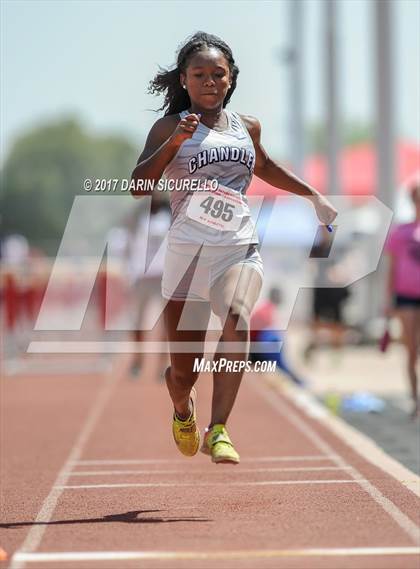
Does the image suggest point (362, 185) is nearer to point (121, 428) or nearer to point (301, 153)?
point (301, 153)

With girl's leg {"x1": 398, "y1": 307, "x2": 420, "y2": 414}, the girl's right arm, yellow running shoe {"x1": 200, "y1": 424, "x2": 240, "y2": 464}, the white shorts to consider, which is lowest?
girl's leg {"x1": 398, "y1": 307, "x2": 420, "y2": 414}

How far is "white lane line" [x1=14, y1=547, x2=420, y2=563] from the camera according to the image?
545cm

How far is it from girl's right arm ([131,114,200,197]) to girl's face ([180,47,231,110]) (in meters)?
0.18

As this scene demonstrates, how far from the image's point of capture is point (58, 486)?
7945 millimetres

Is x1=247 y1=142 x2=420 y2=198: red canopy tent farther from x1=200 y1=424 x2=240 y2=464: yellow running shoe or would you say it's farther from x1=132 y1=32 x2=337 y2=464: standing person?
x1=200 y1=424 x2=240 y2=464: yellow running shoe

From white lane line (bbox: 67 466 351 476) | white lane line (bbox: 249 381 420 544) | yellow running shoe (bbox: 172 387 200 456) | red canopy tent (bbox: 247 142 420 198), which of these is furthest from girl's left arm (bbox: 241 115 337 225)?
red canopy tent (bbox: 247 142 420 198)

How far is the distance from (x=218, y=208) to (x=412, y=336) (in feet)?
18.2

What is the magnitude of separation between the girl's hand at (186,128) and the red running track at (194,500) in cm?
184

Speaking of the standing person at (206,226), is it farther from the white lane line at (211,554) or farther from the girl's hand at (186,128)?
the white lane line at (211,554)

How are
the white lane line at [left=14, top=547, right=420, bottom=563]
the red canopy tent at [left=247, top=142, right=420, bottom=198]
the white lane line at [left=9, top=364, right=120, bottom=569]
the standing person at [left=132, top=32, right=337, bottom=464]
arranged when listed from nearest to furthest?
the white lane line at [left=14, top=547, right=420, bottom=563]
the white lane line at [left=9, top=364, right=120, bottom=569]
the standing person at [left=132, top=32, right=337, bottom=464]
the red canopy tent at [left=247, top=142, right=420, bottom=198]

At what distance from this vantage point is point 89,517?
662 centimetres

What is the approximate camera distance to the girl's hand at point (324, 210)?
23.3 feet

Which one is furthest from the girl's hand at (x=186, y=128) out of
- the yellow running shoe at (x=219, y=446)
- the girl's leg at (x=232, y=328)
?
the yellow running shoe at (x=219, y=446)

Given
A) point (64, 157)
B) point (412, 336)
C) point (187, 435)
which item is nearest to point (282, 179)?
point (187, 435)
